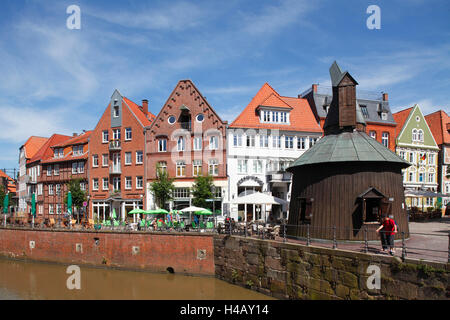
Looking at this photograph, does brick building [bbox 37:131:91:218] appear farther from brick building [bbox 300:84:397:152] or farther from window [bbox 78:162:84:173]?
brick building [bbox 300:84:397:152]

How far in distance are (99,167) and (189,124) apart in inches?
446

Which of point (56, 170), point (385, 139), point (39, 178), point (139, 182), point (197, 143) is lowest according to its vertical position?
point (139, 182)

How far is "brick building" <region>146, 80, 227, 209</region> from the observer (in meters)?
33.6

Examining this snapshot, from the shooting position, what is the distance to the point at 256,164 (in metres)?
33.4

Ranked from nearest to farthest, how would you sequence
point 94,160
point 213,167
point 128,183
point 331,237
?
point 331,237
point 213,167
point 128,183
point 94,160

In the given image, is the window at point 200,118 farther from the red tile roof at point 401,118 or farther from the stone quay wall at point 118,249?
the red tile roof at point 401,118

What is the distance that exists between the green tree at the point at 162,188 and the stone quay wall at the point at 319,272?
12.5 meters

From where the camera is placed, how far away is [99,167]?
126 ft

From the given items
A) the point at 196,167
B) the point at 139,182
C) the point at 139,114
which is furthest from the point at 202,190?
the point at 139,114

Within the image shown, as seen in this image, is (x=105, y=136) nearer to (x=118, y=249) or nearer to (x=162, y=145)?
(x=162, y=145)

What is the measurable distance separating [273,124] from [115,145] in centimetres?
1615

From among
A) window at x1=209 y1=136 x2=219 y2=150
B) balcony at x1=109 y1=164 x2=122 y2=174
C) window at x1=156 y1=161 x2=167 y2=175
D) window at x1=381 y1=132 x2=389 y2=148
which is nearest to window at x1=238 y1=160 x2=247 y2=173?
window at x1=209 y1=136 x2=219 y2=150
